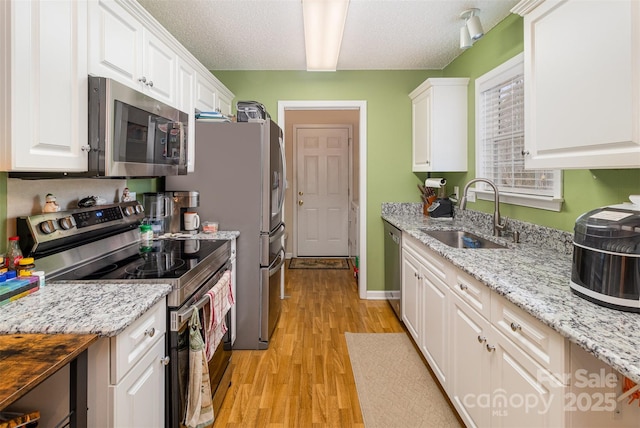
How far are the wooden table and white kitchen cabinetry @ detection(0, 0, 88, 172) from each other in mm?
595

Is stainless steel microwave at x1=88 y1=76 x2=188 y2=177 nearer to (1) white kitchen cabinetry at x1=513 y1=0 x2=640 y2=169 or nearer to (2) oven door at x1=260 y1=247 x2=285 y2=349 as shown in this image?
(2) oven door at x1=260 y1=247 x2=285 y2=349

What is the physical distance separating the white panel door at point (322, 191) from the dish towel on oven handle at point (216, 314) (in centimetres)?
383

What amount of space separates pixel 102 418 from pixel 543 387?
Answer: 135 cm

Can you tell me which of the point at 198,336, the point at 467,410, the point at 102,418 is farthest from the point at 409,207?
the point at 102,418

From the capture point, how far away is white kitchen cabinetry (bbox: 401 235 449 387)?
6.76ft

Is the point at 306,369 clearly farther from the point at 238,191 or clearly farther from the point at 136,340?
the point at 136,340

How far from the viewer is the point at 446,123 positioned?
3361 mm

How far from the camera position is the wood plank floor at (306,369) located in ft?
6.54

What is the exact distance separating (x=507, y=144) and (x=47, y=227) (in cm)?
289

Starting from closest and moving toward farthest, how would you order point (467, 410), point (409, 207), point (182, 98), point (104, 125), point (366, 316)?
point (104, 125) < point (467, 410) < point (182, 98) < point (366, 316) < point (409, 207)

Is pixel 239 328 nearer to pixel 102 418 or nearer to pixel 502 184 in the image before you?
pixel 102 418

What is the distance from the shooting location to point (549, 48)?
1.57m

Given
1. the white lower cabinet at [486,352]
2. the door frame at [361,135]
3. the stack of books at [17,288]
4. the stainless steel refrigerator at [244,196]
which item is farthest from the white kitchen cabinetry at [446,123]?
the stack of books at [17,288]

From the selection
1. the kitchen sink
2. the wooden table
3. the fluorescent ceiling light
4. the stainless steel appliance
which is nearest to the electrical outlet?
the kitchen sink
